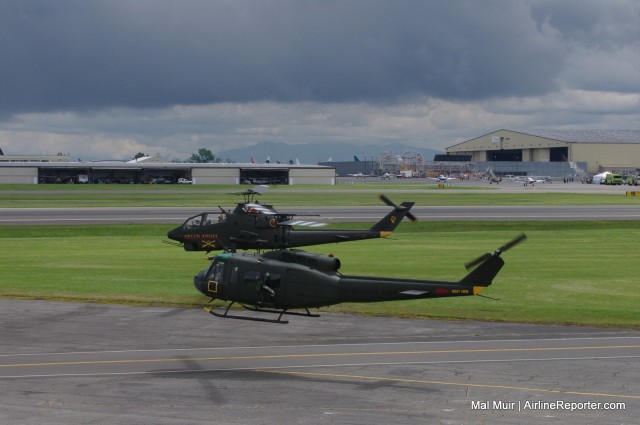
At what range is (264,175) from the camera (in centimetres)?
18875

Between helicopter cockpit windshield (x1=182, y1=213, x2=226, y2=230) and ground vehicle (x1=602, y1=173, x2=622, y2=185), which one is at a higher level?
ground vehicle (x1=602, y1=173, x2=622, y2=185)

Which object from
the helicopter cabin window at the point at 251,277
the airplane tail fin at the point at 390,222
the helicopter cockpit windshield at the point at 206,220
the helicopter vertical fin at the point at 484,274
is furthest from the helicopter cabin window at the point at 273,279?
the airplane tail fin at the point at 390,222

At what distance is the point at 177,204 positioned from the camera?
10281 centimetres

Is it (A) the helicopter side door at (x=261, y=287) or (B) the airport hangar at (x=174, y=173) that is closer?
(A) the helicopter side door at (x=261, y=287)

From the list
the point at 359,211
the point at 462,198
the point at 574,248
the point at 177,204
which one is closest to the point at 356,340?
the point at 574,248

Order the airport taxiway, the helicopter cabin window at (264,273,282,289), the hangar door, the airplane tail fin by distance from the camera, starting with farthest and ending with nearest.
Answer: the hangar door < the airplane tail fin < the helicopter cabin window at (264,273,282,289) < the airport taxiway

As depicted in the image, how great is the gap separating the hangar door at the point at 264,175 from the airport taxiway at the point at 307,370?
154 meters

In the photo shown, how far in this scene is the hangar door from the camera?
18488 cm

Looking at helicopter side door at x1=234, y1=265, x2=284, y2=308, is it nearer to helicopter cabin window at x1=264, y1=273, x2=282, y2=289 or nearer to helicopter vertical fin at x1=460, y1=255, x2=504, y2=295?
helicopter cabin window at x1=264, y1=273, x2=282, y2=289

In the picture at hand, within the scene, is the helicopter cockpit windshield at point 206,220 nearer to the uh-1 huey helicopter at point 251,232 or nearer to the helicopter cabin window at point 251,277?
the uh-1 huey helicopter at point 251,232

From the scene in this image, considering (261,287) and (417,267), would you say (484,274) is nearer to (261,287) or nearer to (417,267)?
(261,287)

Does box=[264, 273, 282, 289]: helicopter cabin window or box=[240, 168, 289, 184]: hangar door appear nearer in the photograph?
box=[264, 273, 282, 289]: helicopter cabin window

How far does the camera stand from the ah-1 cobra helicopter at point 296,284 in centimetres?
2331

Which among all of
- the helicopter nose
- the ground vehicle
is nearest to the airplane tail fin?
the helicopter nose
